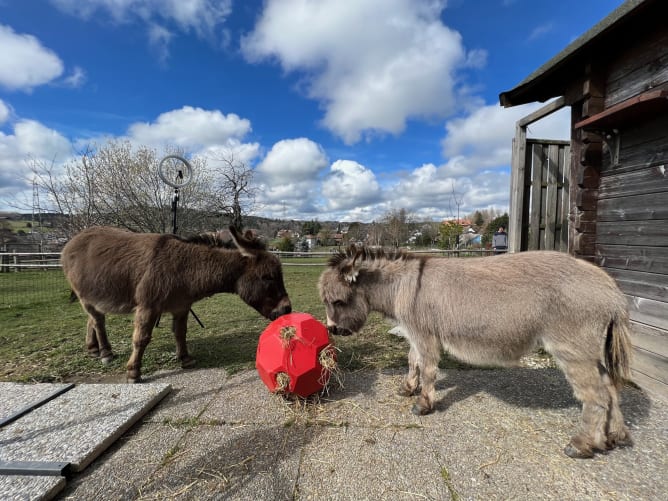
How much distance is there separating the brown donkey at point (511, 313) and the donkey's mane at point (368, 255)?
0.04m

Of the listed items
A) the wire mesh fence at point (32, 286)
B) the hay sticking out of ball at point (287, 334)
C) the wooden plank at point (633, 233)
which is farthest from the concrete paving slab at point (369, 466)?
the wire mesh fence at point (32, 286)

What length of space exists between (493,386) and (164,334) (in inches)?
254

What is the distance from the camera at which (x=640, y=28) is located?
3951mm

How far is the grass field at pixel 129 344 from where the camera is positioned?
15.9 ft

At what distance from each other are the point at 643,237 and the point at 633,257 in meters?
0.31

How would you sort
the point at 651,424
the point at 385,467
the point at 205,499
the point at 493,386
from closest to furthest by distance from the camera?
the point at 205,499 → the point at 385,467 → the point at 651,424 → the point at 493,386

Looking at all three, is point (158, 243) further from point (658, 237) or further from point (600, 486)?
point (658, 237)

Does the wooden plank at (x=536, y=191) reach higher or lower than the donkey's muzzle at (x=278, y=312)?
higher

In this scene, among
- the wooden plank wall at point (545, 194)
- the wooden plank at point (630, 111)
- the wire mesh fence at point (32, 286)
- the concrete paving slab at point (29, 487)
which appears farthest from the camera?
the wire mesh fence at point (32, 286)

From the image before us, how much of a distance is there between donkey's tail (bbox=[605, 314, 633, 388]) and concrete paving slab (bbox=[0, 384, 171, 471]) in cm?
488

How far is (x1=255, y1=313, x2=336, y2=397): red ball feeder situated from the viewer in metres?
3.48

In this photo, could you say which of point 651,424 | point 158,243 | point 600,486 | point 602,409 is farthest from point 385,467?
point 158,243

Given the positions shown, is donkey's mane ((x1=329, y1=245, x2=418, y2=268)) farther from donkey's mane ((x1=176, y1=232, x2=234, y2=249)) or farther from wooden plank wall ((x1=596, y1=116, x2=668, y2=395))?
wooden plank wall ((x1=596, y1=116, x2=668, y2=395))

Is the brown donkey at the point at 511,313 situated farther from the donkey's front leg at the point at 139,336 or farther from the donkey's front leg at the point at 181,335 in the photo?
the donkey's front leg at the point at 181,335
